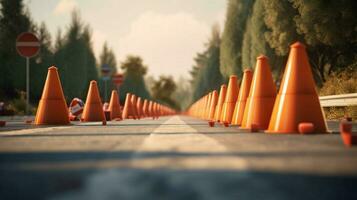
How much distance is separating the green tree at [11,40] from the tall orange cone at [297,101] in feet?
140

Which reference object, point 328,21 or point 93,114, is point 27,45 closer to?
point 93,114

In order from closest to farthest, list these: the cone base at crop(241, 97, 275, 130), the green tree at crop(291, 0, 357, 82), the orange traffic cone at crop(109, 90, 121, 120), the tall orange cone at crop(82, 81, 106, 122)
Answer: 1. the cone base at crop(241, 97, 275, 130)
2. the tall orange cone at crop(82, 81, 106, 122)
3. the green tree at crop(291, 0, 357, 82)
4. the orange traffic cone at crop(109, 90, 121, 120)

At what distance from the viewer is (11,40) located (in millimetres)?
49969

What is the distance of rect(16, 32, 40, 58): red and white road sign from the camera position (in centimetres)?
2577

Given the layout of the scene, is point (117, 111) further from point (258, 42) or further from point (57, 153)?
point (57, 153)

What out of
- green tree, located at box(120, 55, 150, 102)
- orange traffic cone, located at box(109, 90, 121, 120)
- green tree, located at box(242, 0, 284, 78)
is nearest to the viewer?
orange traffic cone, located at box(109, 90, 121, 120)

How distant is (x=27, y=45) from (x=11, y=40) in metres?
25.1

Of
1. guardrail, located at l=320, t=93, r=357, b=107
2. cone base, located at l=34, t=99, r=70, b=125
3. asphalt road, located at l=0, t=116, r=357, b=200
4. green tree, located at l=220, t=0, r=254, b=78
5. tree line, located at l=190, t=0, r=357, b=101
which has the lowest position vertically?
asphalt road, located at l=0, t=116, r=357, b=200

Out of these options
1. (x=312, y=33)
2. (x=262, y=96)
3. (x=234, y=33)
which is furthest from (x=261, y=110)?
(x=234, y=33)

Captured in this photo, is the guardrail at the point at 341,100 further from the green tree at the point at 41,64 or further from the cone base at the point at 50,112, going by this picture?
the green tree at the point at 41,64

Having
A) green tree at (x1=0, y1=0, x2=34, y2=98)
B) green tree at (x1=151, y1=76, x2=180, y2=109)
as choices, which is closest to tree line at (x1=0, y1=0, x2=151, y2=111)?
green tree at (x1=0, y1=0, x2=34, y2=98)

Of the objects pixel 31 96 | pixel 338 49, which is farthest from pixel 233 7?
pixel 338 49

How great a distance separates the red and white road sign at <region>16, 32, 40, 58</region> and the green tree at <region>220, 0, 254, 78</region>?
34.0 m

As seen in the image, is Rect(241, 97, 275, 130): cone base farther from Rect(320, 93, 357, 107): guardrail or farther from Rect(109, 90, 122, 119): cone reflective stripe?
Rect(109, 90, 122, 119): cone reflective stripe
